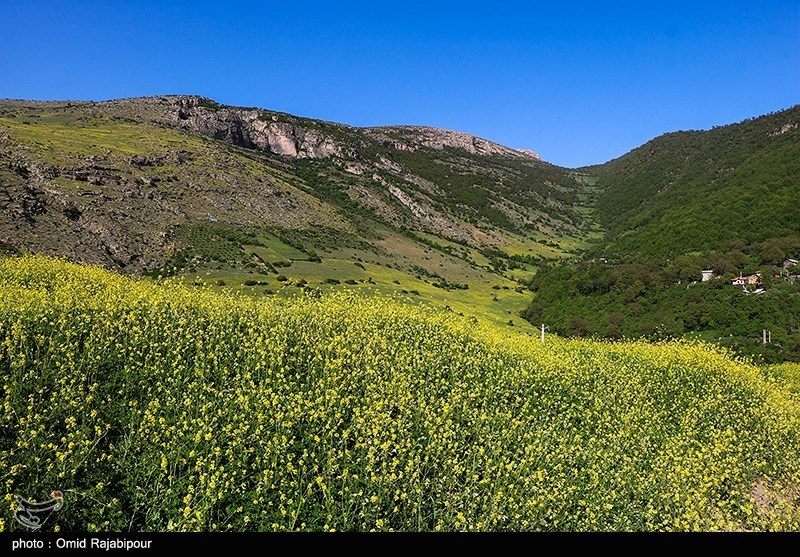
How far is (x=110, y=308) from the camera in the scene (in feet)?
45.8

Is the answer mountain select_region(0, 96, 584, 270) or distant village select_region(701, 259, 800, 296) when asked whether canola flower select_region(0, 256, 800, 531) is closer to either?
mountain select_region(0, 96, 584, 270)

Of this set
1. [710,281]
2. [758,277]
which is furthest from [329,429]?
[758,277]

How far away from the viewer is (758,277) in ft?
300

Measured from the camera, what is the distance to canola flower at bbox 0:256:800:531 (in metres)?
7.90

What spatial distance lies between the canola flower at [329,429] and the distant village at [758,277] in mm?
80899

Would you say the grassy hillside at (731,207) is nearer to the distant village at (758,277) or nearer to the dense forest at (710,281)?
the dense forest at (710,281)

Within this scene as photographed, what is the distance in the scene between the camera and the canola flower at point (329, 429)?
7.90 metres

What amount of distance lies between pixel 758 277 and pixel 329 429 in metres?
109

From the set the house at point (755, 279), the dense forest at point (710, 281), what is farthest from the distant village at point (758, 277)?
the dense forest at point (710, 281)

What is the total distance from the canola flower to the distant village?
8090 cm

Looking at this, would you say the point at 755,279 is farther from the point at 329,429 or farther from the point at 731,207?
the point at 329,429
